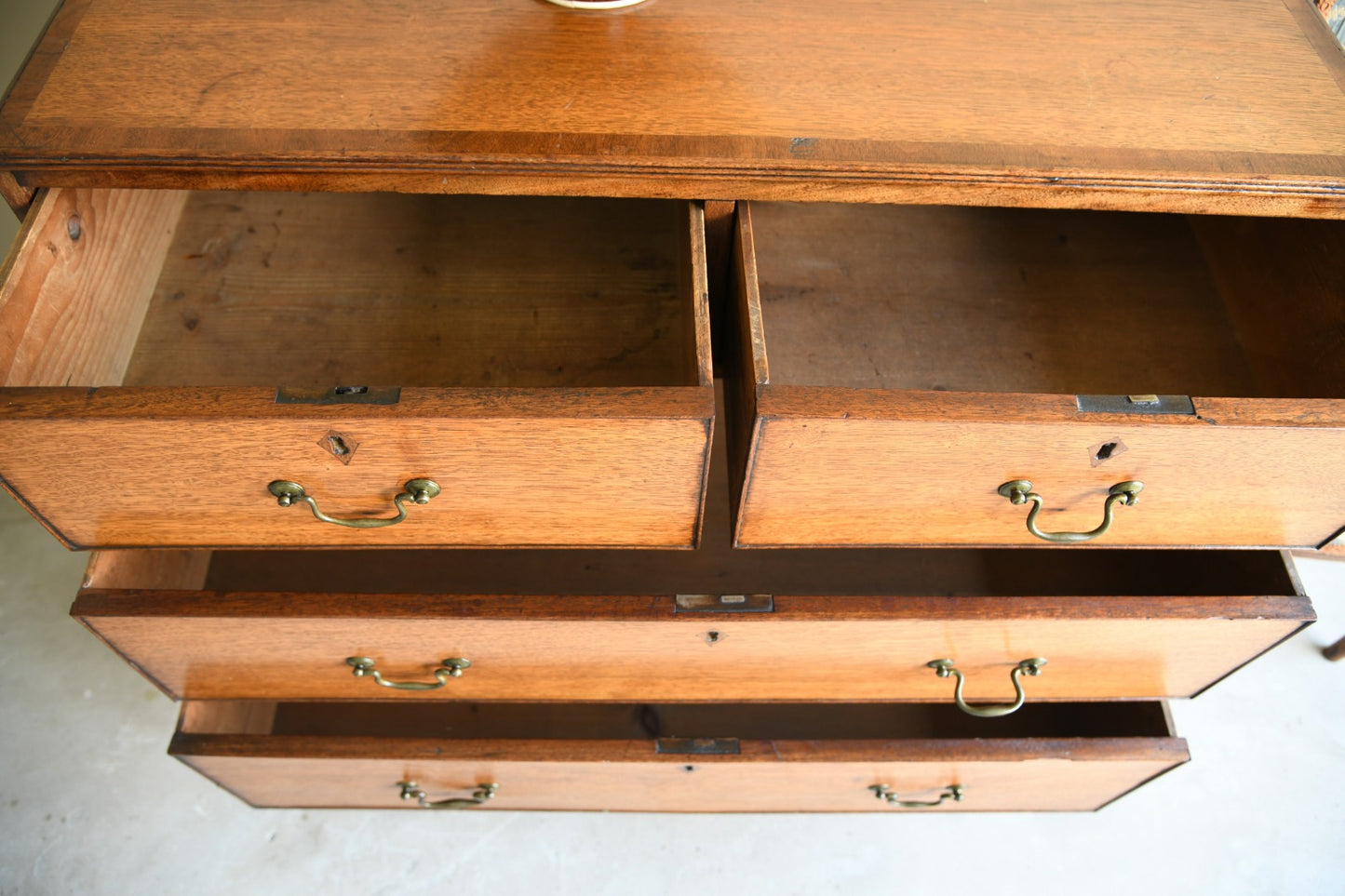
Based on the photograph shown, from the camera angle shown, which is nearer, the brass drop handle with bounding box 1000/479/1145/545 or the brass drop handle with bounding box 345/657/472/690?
the brass drop handle with bounding box 1000/479/1145/545

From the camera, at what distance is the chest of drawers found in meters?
0.64

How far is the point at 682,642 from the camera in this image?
2.68ft

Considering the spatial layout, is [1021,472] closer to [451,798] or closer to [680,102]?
[680,102]

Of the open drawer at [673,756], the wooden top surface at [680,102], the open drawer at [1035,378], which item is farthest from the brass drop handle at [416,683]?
the wooden top surface at [680,102]

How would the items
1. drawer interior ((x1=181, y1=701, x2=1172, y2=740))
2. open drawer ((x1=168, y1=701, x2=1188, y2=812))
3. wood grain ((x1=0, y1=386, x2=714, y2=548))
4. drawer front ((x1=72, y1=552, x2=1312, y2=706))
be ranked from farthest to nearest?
drawer interior ((x1=181, y1=701, x2=1172, y2=740))
open drawer ((x1=168, y1=701, x2=1188, y2=812))
drawer front ((x1=72, y1=552, x2=1312, y2=706))
wood grain ((x1=0, y1=386, x2=714, y2=548))

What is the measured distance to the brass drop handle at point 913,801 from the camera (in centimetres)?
101

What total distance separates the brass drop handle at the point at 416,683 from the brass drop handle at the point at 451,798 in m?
0.19

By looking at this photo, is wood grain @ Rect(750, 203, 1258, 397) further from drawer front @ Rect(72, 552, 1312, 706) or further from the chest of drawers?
drawer front @ Rect(72, 552, 1312, 706)

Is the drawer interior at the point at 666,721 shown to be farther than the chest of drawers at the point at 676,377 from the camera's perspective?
Yes

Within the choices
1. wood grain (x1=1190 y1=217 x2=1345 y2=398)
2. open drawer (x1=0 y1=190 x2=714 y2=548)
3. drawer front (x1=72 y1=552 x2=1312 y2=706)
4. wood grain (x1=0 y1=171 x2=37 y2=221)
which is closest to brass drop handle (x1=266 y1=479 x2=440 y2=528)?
open drawer (x1=0 y1=190 x2=714 y2=548)

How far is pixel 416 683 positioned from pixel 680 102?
0.58 m

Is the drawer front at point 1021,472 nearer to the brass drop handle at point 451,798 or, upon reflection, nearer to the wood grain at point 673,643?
the wood grain at point 673,643

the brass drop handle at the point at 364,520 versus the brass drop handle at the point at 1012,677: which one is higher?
the brass drop handle at the point at 364,520

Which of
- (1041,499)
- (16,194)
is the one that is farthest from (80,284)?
(1041,499)
